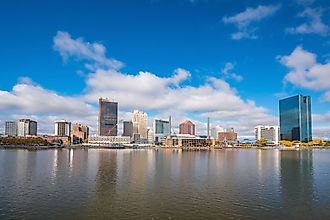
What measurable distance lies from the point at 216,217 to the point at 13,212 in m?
13.4

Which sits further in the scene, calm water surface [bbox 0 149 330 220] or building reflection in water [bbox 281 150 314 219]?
building reflection in water [bbox 281 150 314 219]

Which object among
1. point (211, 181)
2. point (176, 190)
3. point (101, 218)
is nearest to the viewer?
point (101, 218)

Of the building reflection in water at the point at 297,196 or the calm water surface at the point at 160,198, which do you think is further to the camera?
the building reflection in water at the point at 297,196

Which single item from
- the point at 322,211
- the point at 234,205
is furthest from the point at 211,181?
the point at 322,211

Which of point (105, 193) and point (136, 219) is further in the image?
point (105, 193)

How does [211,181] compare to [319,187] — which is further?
[211,181]

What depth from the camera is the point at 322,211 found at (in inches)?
871

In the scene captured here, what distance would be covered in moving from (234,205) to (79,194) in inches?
509

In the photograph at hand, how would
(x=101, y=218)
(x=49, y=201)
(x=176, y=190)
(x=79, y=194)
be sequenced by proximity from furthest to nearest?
(x=176, y=190) → (x=79, y=194) → (x=49, y=201) → (x=101, y=218)

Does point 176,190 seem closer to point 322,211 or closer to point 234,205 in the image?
point 234,205

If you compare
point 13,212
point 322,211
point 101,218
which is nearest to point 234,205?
point 322,211

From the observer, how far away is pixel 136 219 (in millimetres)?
19797

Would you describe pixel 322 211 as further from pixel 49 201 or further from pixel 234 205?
pixel 49 201

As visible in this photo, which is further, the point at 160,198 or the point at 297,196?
the point at 297,196
